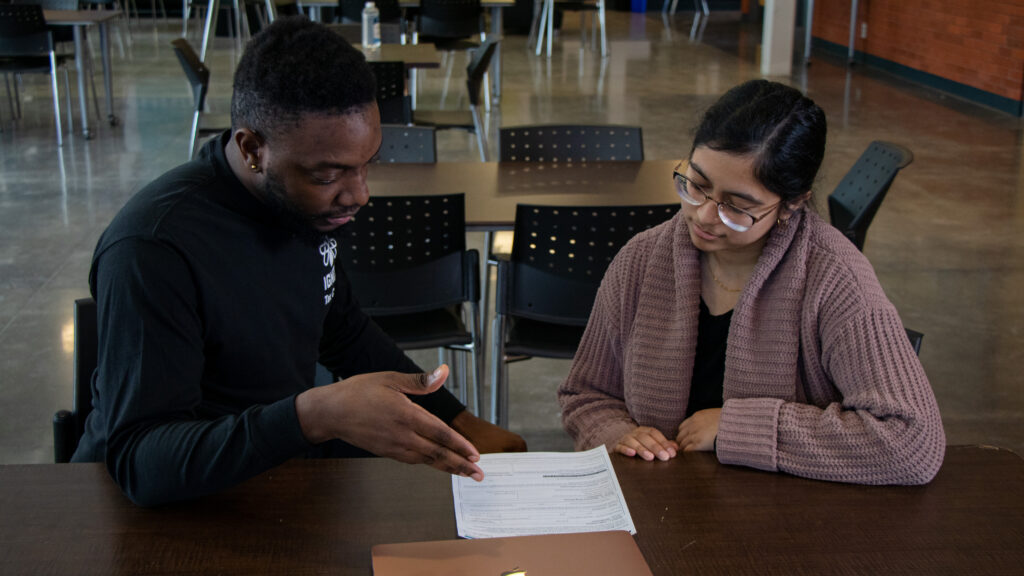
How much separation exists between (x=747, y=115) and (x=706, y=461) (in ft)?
1.79

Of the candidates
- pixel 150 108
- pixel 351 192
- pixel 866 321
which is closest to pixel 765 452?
pixel 866 321

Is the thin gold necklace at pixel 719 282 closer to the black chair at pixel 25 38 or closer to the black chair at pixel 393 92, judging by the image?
the black chair at pixel 393 92

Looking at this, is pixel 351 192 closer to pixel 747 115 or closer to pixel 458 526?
pixel 458 526

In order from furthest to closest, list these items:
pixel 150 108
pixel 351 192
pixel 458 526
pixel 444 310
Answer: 1. pixel 150 108
2. pixel 444 310
3. pixel 351 192
4. pixel 458 526

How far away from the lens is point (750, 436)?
1428 millimetres

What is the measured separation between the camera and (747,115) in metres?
1.55

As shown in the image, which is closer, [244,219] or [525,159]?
[244,219]

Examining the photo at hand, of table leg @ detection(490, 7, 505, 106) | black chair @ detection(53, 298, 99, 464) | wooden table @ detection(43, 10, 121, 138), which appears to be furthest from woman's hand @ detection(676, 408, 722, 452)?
table leg @ detection(490, 7, 505, 106)

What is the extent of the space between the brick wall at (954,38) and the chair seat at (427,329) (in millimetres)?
6500

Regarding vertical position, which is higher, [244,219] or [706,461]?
[244,219]

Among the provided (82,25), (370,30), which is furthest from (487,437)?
(82,25)

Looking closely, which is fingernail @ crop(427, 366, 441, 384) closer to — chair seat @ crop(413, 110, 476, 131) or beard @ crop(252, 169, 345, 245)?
beard @ crop(252, 169, 345, 245)

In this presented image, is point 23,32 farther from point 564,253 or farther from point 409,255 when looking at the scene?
point 564,253

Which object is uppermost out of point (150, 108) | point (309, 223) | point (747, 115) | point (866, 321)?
point (747, 115)
